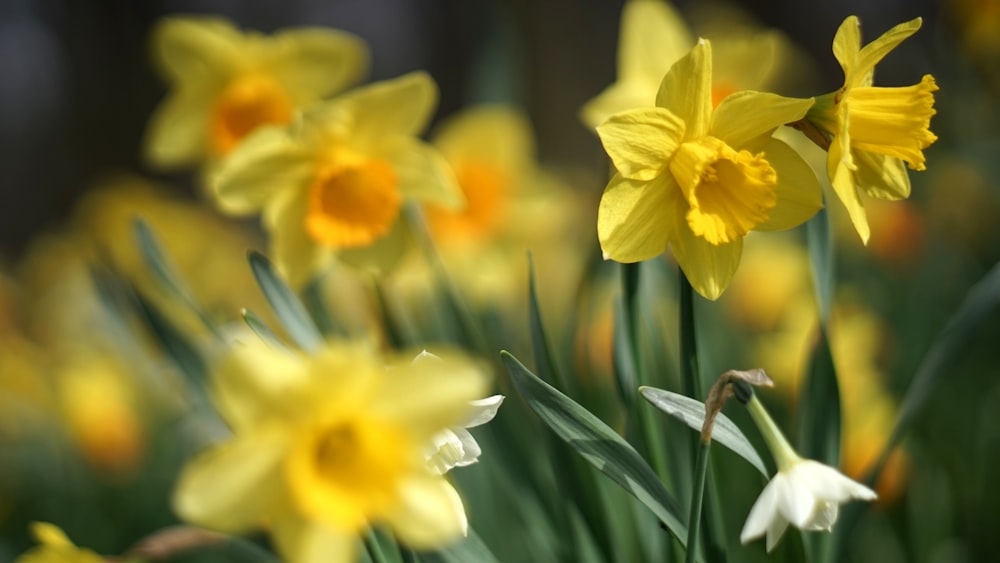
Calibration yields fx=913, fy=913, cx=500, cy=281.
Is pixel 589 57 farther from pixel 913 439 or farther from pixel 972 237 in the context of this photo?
pixel 913 439

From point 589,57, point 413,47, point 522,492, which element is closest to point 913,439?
point 522,492

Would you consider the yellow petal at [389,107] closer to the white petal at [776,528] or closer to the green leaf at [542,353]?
the green leaf at [542,353]

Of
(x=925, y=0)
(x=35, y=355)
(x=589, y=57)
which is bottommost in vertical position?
(x=35, y=355)

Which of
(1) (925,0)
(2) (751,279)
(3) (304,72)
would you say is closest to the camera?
(3) (304,72)

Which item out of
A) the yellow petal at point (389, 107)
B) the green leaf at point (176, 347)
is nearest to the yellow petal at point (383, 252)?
the yellow petal at point (389, 107)

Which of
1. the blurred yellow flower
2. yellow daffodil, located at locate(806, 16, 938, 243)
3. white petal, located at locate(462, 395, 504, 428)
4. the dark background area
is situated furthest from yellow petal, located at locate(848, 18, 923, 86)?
the dark background area

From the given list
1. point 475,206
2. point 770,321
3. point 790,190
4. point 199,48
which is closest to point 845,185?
point 790,190

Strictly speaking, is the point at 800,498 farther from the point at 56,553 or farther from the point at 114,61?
the point at 114,61
